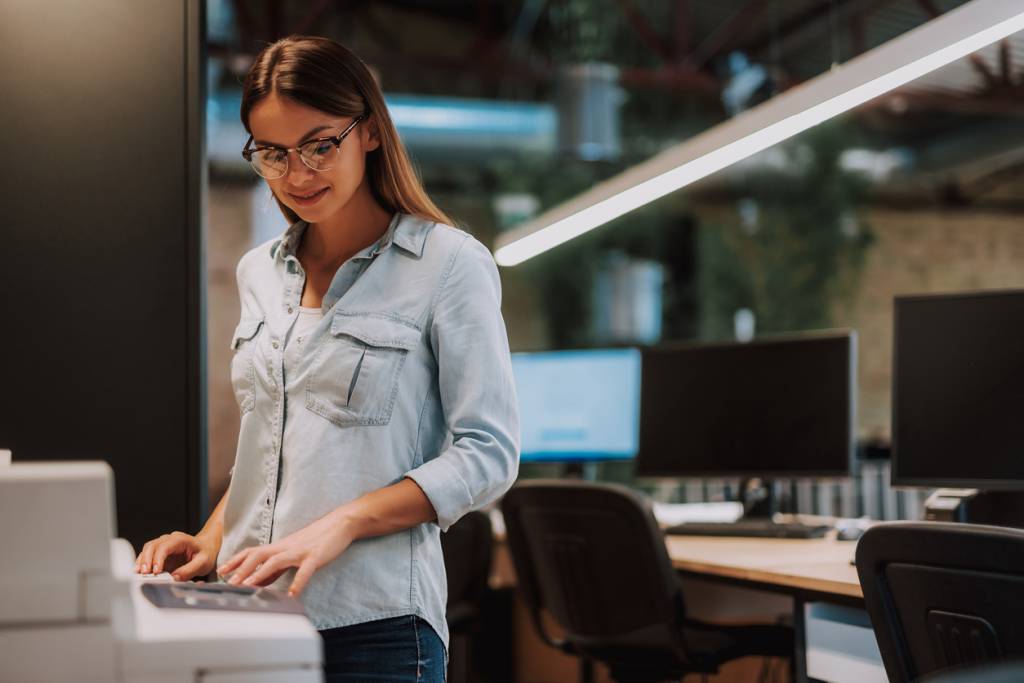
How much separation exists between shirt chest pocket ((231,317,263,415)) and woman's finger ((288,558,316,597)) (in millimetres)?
328

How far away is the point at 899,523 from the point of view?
5.70 ft

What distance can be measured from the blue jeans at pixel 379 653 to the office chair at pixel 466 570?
177cm

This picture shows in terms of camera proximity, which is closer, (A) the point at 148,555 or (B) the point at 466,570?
(A) the point at 148,555

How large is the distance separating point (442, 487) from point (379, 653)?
0.21m

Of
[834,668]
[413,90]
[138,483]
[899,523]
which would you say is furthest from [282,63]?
[413,90]

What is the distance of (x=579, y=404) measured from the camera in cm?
372

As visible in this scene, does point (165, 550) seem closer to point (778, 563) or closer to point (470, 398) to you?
point (470, 398)

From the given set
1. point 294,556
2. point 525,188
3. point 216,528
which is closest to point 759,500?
point 216,528

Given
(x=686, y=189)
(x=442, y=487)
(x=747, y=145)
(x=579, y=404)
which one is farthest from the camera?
(x=686, y=189)

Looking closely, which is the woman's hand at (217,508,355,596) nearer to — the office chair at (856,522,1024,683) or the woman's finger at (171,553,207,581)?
the woman's finger at (171,553,207,581)

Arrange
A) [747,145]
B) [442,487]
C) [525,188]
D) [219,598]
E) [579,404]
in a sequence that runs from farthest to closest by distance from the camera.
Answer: [525,188] < [579,404] < [747,145] < [442,487] < [219,598]

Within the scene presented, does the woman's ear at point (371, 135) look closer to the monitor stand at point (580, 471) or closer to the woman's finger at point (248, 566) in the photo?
the woman's finger at point (248, 566)

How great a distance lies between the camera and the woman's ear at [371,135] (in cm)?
142

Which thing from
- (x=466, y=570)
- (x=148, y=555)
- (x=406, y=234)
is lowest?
(x=466, y=570)
